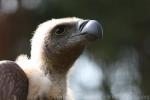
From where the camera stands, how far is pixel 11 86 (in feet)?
24.4

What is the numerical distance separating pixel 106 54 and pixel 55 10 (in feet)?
4.39

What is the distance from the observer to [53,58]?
8.08 meters

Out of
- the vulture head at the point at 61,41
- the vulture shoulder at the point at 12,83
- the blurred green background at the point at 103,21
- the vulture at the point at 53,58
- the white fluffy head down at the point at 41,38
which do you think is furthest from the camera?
the blurred green background at the point at 103,21

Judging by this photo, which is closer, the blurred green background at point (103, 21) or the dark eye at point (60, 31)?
the dark eye at point (60, 31)

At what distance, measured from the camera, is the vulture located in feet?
25.2

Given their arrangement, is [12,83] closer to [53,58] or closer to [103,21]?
[53,58]

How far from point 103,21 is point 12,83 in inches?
309

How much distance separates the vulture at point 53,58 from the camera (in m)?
7.68

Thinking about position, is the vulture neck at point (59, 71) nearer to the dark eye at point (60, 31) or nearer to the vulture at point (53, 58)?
the vulture at point (53, 58)

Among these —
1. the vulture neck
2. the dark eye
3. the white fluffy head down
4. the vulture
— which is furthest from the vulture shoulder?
the dark eye

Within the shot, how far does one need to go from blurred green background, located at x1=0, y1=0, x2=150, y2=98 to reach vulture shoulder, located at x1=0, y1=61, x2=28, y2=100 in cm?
661

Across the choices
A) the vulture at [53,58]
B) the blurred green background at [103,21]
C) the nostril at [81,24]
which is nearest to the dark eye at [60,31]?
the vulture at [53,58]

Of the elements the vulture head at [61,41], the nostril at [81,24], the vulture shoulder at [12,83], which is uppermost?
the nostril at [81,24]

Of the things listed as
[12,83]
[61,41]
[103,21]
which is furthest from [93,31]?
[103,21]
